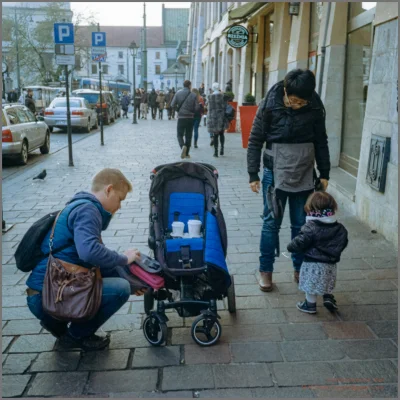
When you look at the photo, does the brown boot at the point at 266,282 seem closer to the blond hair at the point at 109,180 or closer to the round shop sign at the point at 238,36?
the blond hair at the point at 109,180

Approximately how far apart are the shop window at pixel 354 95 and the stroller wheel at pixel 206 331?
6.04 metres

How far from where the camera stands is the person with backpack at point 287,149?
4.43 metres

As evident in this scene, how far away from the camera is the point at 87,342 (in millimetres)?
3666

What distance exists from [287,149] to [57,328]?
226cm

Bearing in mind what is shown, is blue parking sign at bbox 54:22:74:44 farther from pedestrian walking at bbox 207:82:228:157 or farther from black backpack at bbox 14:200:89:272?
black backpack at bbox 14:200:89:272

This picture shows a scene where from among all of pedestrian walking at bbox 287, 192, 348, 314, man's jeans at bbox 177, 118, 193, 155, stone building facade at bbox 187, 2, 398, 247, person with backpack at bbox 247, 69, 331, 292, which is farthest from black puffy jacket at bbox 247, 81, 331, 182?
man's jeans at bbox 177, 118, 193, 155

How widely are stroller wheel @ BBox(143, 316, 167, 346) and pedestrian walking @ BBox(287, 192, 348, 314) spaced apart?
1151mm

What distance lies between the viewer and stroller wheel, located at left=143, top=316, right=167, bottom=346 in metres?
3.70

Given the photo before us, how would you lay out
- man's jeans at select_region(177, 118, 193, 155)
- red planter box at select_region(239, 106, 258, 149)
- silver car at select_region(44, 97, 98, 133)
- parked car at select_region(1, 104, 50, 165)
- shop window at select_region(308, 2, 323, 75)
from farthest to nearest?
silver car at select_region(44, 97, 98, 133) < red planter box at select_region(239, 106, 258, 149) < man's jeans at select_region(177, 118, 193, 155) < parked car at select_region(1, 104, 50, 165) < shop window at select_region(308, 2, 323, 75)

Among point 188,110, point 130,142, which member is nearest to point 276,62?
point 188,110

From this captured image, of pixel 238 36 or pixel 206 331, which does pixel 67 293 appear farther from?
pixel 238 36

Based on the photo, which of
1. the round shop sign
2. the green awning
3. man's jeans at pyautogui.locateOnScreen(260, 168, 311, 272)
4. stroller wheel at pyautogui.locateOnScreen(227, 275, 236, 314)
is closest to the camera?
stroller wheel at pyautogui.locateOnScreen(227, 275, 236, 314)

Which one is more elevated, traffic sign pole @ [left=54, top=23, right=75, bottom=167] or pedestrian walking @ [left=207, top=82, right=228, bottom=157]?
traffic sign pole @ [left=54, top=23, right=75, bottom=167]

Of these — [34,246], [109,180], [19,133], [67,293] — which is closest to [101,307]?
[67,293]
